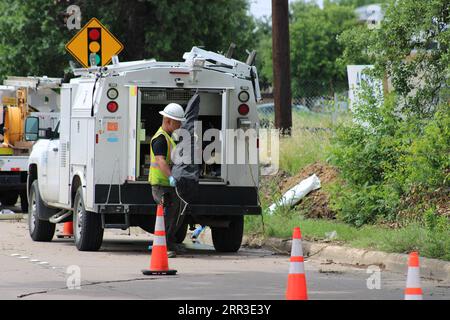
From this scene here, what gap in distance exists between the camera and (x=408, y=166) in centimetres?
1479

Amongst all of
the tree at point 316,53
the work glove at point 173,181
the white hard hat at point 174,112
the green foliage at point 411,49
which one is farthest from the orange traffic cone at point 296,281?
the tree at point 316,53

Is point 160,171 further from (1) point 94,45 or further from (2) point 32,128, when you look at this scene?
(1) point 94,45

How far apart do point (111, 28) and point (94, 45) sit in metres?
12.8

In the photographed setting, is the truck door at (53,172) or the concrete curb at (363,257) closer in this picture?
the concrete curb at (363,257)

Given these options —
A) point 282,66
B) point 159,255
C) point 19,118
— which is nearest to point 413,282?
point 159,255

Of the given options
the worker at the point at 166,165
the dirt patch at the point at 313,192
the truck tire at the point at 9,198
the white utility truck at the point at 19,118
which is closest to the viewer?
the worker at the point at 166,165

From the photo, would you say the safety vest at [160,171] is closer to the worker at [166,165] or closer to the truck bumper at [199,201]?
the worker at [166,165]

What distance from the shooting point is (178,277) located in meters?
12.3

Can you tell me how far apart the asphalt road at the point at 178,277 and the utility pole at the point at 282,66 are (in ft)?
23.7

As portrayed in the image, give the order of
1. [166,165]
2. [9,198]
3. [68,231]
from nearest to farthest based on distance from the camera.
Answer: [166,165]
[68,231]
[9,198]

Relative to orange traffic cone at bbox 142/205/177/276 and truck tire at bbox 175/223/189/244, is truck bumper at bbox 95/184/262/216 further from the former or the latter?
orange traffic cone at bbox 142/205/177/276

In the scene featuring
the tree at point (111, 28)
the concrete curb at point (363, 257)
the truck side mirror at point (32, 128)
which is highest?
the tree at point (111, 28)

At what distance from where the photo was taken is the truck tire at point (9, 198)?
25.3 m
